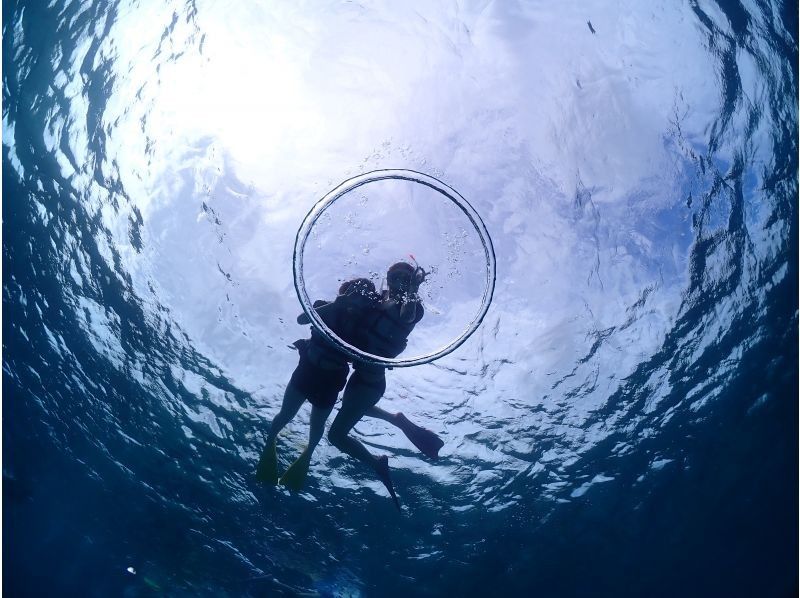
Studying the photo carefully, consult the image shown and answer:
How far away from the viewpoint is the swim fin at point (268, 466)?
9.05 m

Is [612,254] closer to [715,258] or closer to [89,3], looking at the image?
[715,258]

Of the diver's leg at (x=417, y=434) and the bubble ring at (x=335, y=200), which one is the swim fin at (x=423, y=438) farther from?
the bubble ring at (x=335, y=200)

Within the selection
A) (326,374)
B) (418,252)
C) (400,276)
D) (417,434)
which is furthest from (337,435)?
(418,252)

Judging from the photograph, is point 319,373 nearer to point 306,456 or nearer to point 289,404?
point 289,404

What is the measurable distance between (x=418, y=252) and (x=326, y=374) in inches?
110

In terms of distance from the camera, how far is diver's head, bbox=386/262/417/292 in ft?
19.1

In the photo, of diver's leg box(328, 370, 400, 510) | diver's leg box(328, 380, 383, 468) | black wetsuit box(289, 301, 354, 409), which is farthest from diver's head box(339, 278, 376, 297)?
diver's leg box(328, 380, 383, 468)

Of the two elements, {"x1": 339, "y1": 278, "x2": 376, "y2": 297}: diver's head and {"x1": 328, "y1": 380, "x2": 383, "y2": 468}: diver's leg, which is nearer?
{"x1": 339, "y1": 278, "x2": 376, "y2": 297}: diver's head

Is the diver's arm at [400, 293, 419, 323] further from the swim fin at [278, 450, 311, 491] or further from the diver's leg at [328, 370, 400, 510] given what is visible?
the swim fin at [278, 450, 311, 491]

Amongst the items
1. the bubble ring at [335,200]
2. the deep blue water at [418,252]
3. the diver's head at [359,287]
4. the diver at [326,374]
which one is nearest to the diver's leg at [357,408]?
the diver at [326,374]

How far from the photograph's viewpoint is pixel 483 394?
11.4 metres

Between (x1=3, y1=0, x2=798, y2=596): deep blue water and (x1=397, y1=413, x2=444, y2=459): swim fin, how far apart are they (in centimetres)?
150

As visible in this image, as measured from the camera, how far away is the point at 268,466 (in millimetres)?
9117

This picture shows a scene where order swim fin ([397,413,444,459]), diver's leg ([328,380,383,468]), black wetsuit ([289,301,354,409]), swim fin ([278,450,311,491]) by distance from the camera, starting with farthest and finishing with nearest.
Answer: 1. swim fin ([397,413,444,459])
2. swim fin ([278,450,311,491])
3. diver's leg ([328,380,383,468])
4. black wetsuit ([289,301,354,409])
